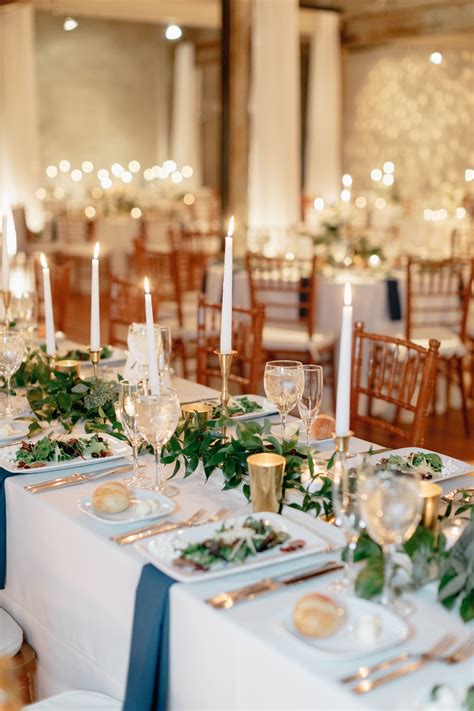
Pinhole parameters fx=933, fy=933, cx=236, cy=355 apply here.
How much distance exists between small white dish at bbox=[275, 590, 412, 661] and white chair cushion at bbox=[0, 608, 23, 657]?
76 cm

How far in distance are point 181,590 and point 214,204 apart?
10.7 meters

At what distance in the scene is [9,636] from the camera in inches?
77.1

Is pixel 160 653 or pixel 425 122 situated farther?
pixel 425 122

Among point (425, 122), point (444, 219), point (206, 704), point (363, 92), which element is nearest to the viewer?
point (206, 704)

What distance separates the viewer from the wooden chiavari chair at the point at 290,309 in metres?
5.12

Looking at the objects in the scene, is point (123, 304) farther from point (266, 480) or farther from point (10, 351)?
point (266, 480)

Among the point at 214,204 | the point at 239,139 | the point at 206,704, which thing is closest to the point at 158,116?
the point at 214,204

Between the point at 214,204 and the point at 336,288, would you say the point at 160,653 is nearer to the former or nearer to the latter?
Answer: the point at 336,288

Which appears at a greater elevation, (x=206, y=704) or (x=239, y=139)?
(x=239, y=139)

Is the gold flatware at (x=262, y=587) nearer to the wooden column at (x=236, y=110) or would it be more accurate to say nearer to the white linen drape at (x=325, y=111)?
the wooden column at (x=236, y=110)

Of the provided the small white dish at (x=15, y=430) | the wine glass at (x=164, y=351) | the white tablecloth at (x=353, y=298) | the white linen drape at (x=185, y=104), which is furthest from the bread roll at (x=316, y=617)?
the white linen drape at (x=185, y=104)

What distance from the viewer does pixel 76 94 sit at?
12.6m

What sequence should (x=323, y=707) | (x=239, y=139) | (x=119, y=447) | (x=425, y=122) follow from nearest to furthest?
(x=323, y=707) → (x=119, y=447) → (x=239, y=139) → (x=425, y=122)

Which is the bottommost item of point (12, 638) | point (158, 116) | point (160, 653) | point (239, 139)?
point (12, 638)
